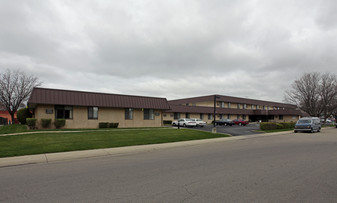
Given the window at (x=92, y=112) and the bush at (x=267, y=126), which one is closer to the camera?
the window at (x=92, y=112)

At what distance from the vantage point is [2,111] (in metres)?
50.0

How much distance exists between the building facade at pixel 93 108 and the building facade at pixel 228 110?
15.6m

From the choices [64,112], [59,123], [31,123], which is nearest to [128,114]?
[64,112]

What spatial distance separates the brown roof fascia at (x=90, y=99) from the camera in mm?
21562

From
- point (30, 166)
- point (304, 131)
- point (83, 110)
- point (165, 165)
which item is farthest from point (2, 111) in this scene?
point (304, 131)

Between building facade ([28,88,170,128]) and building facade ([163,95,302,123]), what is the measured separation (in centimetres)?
1558

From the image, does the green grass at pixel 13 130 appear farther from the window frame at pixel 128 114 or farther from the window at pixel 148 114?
the window at pixel 148 114

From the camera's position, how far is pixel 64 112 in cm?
2323

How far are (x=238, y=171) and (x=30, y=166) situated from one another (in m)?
7.39

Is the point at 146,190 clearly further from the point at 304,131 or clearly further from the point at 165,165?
the point at 304,131

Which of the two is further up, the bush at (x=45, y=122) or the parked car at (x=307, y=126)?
the bush at (x=45, y=122)

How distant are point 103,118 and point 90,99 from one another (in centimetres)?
276

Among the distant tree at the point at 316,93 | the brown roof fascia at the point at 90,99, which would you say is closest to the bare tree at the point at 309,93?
the distant tree at the point at 316,93

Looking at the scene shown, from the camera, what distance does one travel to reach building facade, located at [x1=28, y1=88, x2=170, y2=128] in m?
21.9
